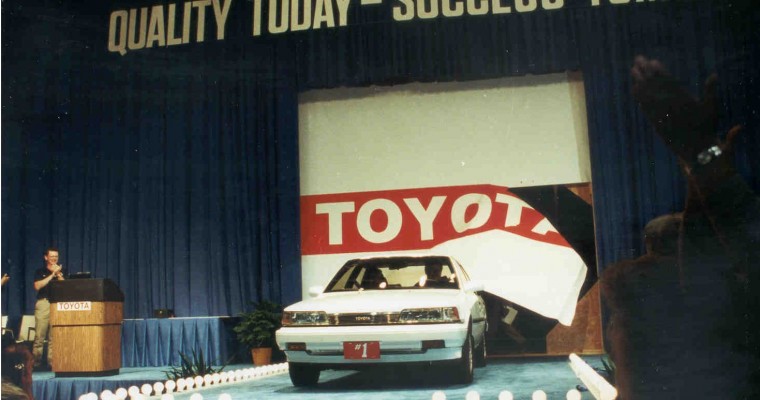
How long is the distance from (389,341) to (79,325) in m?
2.92

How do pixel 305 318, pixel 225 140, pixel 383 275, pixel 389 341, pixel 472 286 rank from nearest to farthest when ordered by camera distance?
pixel 389 341
pixel 305 318
pixel 472 286
pixel 383 275
pixel 225 140

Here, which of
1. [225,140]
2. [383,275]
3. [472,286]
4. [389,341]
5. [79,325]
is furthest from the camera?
[225,140]

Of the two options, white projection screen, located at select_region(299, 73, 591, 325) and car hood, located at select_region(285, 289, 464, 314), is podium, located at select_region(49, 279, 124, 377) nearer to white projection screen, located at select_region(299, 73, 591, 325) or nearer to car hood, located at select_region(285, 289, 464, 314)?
car hood, located at select_region(285, 289, 464, 314)

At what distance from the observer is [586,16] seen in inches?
276

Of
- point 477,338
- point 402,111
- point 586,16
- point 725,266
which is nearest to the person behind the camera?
point 725,266

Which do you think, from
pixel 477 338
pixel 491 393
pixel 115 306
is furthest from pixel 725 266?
pixel 115 306

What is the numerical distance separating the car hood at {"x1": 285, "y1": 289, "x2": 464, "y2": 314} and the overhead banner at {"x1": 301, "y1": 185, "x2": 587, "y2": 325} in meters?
2.97

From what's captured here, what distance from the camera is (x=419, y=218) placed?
7535 millimetres

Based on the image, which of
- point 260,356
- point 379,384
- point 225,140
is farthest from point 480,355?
point 225,140

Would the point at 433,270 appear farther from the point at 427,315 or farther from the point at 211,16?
the point at 211,16

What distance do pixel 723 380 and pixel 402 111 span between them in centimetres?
637

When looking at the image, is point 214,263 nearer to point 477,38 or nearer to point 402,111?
point 402,111

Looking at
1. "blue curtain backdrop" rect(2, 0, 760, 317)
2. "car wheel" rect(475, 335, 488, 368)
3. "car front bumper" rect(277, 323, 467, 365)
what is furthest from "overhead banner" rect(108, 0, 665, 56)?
"car wheel" rect(475, 335, 488, 368)

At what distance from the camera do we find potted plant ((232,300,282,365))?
717 cm
